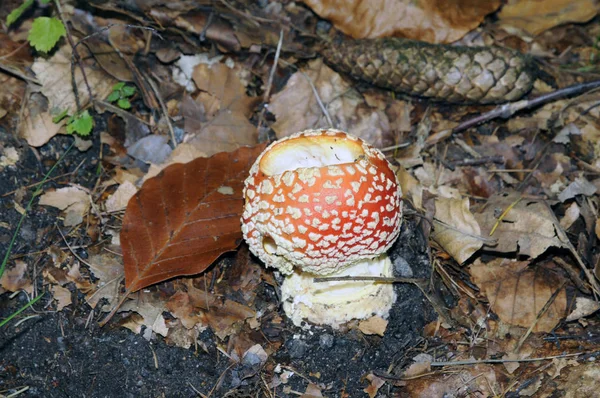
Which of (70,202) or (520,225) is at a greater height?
(520,225)

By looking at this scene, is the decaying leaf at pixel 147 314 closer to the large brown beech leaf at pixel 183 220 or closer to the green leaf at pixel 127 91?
the large brown beech leaf at pixel 183 220

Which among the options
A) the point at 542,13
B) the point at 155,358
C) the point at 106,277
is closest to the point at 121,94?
the point at 106,277

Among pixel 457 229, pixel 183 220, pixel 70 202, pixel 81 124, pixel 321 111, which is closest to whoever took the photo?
pixel 183 220

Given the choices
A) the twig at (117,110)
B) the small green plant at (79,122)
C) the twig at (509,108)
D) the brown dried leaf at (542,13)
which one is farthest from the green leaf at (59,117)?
the brown dried leaf at (542,13)

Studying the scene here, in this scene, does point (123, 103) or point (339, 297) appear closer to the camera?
point (339, 297)

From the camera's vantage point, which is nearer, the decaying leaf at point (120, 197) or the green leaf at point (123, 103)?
the decaying leaf at point (120, 197)

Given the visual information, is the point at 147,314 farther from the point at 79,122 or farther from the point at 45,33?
the point at 45,33

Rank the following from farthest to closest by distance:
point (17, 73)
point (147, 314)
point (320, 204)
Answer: point (17, 73)
point (147, 314)
point (320, 204)
